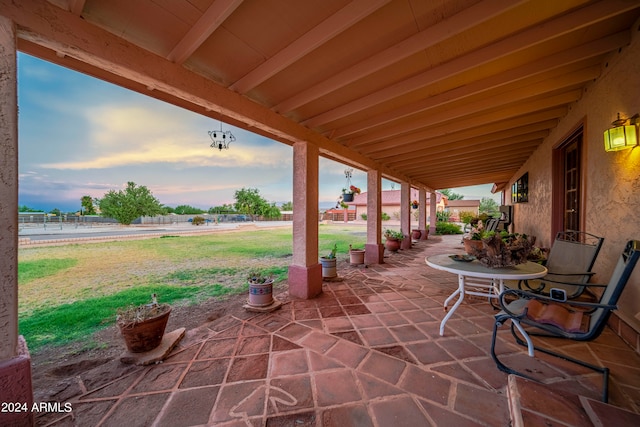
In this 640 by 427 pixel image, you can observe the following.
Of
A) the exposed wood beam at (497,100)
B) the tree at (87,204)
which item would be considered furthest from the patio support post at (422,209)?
the tree at (87,204)

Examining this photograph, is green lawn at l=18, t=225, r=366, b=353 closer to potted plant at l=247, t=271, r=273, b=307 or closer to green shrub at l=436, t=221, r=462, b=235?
potted plant at l=247, t=271, r=273, b=307

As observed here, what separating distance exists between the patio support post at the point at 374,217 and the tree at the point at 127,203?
24.9 meters

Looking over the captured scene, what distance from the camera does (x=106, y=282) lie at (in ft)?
15.6

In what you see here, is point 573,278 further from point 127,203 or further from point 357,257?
point 127,203

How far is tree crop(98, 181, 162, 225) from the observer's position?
21203mm

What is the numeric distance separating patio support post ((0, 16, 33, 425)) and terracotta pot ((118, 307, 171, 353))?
634 mm

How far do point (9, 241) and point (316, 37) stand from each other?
242 cm

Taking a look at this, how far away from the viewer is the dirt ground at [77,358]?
5.67 feet

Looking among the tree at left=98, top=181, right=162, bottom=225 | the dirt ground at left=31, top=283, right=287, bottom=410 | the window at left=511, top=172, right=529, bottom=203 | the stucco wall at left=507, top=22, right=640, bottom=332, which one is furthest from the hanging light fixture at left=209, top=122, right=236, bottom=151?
the tree at left=98, top=181, right=162, bottom=225

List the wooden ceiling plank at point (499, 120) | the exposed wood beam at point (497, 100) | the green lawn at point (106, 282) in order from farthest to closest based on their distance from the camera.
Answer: the wooden ceiling plank at point (499, 120) → the green lawn at point (106, 282) → the exposed wood beam at point (497, 100)

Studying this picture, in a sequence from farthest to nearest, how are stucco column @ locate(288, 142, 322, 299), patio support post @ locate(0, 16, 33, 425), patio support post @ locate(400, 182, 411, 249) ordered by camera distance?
patio support post @ locate(400, 182, 411, 249) → stucco column @ locate(288, 142, 322, 299) → patio support post @ locate(0, 16, 33, 425)

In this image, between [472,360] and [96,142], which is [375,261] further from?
[96,142]

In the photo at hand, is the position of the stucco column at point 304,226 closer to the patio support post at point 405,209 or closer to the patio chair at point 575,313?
the patio chair at point 575,313

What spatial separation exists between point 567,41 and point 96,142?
64.9ft
